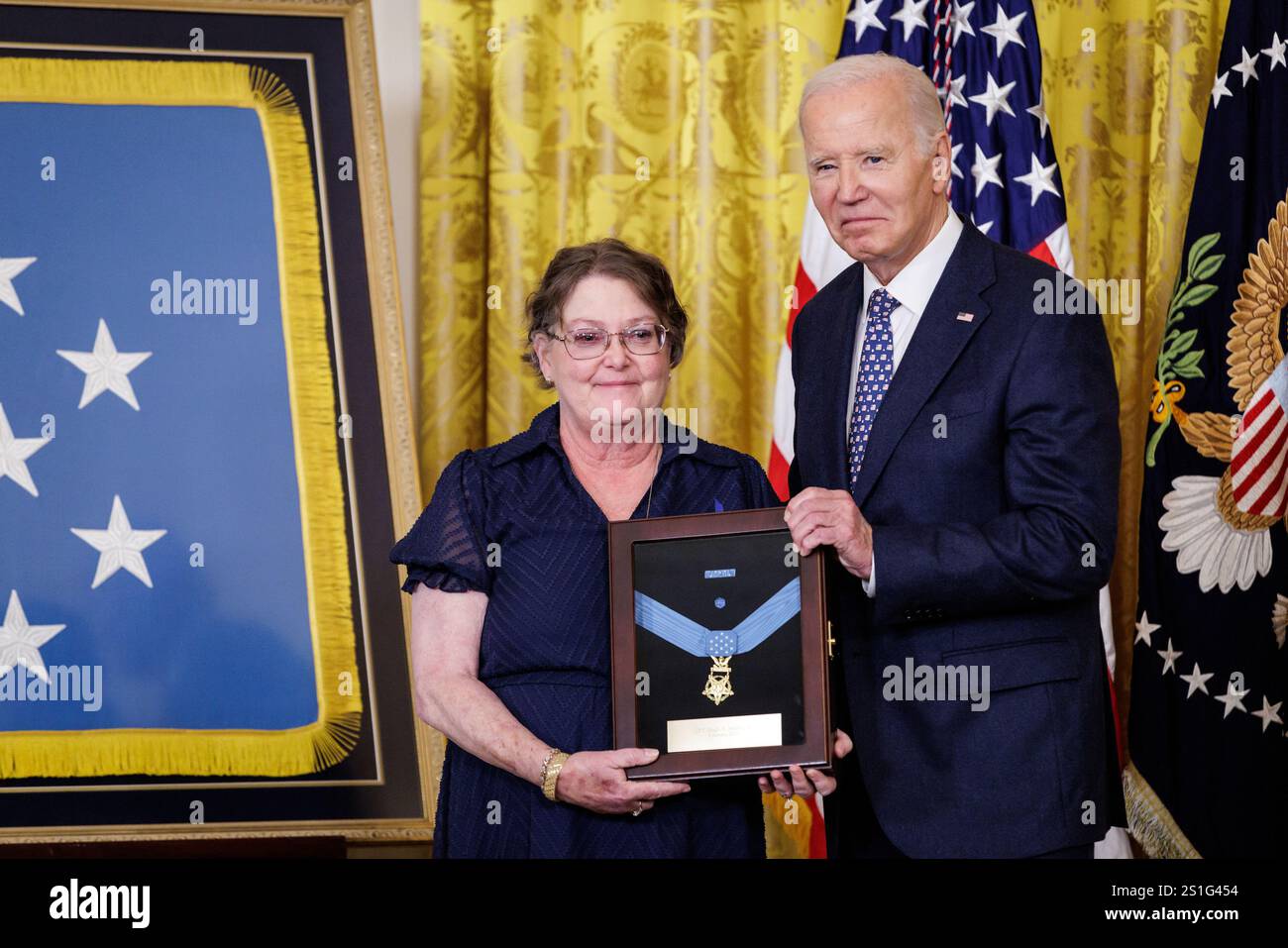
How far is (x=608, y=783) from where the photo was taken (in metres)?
2.15

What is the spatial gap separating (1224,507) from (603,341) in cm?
184

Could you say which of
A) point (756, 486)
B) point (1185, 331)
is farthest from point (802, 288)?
point (756, 486)

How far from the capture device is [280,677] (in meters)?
3.30

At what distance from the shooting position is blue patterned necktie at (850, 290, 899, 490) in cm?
244

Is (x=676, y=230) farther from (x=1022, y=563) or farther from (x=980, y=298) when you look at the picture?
(x=1022, y=563)

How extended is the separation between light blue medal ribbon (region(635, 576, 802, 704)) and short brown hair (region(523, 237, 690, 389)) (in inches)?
18.8

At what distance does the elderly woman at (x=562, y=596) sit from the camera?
2227 mm

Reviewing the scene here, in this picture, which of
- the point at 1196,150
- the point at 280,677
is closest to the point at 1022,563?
the point at 280,677

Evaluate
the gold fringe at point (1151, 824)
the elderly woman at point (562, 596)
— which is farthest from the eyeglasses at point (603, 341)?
the gold fringe at point (1151, 824)

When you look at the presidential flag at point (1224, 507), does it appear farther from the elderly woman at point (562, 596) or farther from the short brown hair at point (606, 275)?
the short brown hair at point (606, 275)

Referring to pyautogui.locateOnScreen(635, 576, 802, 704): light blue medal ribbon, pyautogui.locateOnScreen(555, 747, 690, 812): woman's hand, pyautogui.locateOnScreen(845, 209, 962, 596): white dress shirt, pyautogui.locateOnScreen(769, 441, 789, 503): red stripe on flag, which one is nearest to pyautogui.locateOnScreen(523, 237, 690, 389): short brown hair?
pyautogui.locateOnScreen(845, 209, 962, 596): white dress shirt

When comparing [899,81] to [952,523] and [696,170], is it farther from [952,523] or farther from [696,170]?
[696,170]

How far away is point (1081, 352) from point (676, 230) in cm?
177

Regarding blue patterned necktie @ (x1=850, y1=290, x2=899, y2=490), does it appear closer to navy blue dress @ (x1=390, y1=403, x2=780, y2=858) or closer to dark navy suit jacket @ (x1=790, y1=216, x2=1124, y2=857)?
dark navy suit jacket @ (x1=790, y1=216, x2=1124, y2=857)
